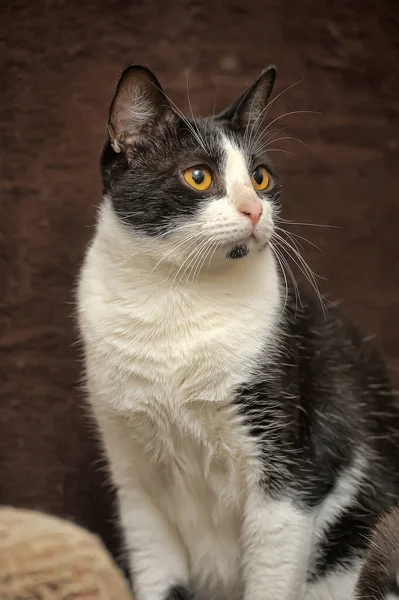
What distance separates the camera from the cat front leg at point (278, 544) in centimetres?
118

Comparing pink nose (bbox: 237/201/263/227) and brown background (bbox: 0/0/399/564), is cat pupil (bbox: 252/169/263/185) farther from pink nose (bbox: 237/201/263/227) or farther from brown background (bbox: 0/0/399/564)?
brown background (bbox: 0/0/399/564)

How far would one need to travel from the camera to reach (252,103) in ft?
4.27

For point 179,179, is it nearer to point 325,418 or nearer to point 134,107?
point 134,107

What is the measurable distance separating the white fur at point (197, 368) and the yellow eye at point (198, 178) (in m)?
0.03

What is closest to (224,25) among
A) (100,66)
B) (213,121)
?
(100,66)

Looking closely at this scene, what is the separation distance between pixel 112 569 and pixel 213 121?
2.35ft

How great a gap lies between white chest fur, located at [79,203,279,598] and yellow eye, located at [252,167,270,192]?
11cm

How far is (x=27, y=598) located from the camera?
0.93 m

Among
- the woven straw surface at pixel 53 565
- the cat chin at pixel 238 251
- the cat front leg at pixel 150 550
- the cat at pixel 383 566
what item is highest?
the cat chin at pixel 238 251

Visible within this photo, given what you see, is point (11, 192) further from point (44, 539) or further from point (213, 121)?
point (44, 539)

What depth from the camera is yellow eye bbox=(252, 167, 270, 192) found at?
1237mm

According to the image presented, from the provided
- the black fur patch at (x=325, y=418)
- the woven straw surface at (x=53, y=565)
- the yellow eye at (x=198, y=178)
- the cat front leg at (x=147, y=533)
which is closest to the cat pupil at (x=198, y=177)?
the yellow eye at (x=198, y=178)

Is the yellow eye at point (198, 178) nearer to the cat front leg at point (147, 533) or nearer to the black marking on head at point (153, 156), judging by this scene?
the black marking on head at point (153, 156)

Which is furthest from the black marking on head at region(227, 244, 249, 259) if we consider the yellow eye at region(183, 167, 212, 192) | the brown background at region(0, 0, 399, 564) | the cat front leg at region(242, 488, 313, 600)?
the brown background at region(0, 0, 399, 564)
